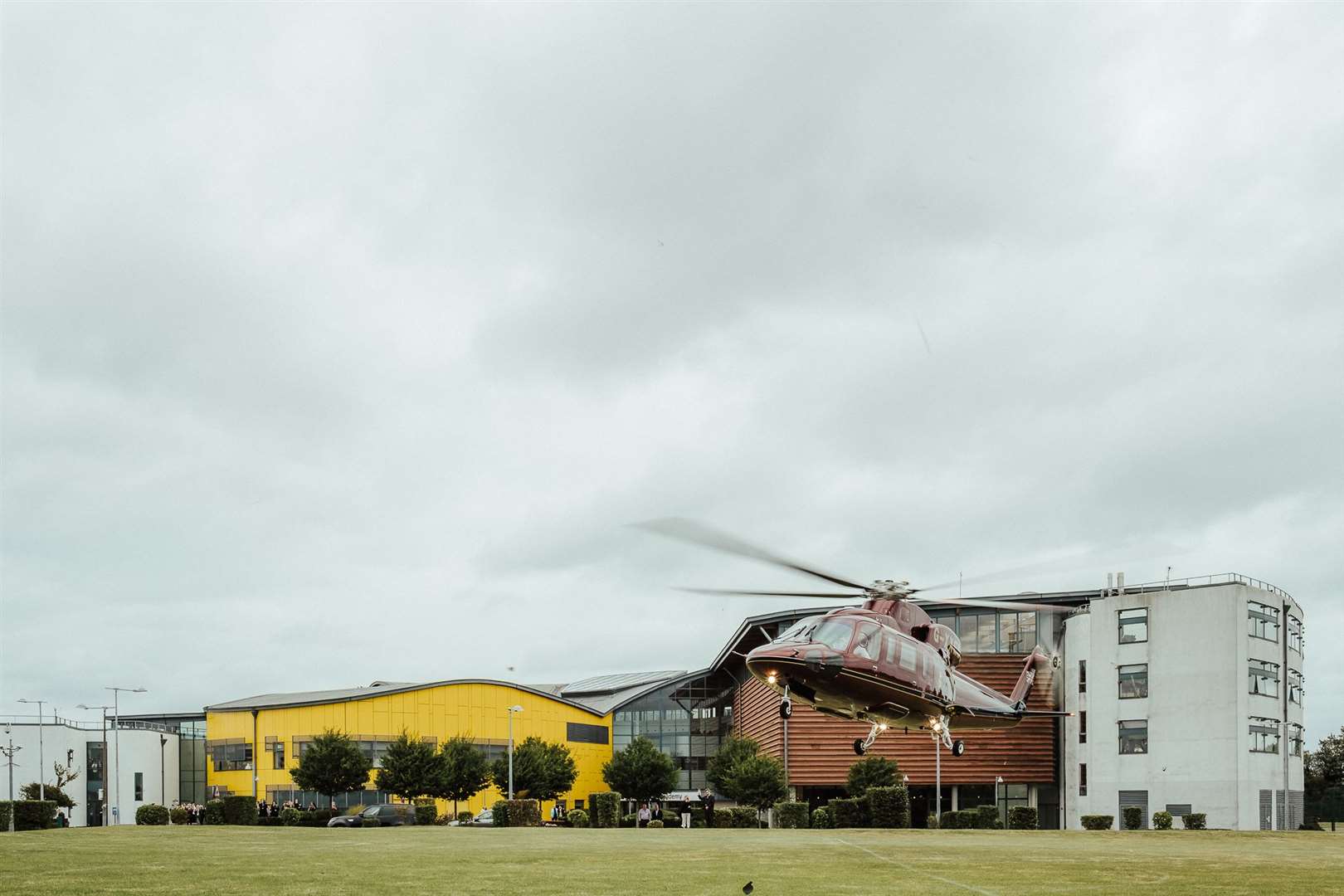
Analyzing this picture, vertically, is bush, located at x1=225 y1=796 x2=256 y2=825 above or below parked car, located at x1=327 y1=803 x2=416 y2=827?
above

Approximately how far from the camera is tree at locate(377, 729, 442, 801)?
85625mm

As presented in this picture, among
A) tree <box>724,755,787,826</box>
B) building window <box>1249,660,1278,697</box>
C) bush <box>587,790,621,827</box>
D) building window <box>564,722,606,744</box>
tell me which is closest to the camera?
bush <box>587,790,621,827</box>

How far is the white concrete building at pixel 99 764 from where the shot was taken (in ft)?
315

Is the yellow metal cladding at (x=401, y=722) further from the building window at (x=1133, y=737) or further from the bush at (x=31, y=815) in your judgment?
the building window at (x=1133, y=737)

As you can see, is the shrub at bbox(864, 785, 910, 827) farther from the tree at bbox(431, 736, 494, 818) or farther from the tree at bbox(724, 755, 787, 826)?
the tree at bbox(431, 736, 494, 818)

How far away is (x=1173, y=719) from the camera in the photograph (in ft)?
237

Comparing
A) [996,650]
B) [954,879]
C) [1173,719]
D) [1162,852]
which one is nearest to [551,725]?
[996,650]

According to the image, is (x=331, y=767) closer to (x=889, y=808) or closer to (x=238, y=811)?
(x=238, y=811)

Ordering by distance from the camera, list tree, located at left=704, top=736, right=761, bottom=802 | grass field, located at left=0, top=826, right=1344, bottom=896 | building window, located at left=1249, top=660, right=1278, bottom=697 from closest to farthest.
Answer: grass field, located at left=0, top=826, right=1344, bottom=896 → building window, located at left=1249, top=660, right=1278, bottom=697 → tree, located at left=704, top=736, right=761, bottom=802

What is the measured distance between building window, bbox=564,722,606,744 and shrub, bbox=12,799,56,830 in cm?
5991

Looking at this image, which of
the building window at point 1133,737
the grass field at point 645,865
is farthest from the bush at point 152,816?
the building window at point 1133,737

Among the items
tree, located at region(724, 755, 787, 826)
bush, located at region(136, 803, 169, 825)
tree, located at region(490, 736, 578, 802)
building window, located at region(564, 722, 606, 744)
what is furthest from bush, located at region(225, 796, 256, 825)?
building window, located at region(564, 722, 606, 744)

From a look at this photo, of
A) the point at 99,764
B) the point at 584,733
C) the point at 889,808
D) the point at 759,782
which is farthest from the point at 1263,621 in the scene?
the point at 99,764

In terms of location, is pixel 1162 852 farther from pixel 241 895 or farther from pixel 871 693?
pixel 241 895
